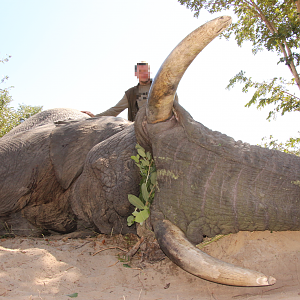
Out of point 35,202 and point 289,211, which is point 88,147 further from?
point 289,211

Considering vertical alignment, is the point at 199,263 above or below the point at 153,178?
below

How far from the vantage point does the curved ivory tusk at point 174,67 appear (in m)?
1.96

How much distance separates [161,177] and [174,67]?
32.5 inches

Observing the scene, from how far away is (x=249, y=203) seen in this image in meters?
2.15

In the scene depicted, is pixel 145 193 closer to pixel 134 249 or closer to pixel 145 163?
pixel 145 163

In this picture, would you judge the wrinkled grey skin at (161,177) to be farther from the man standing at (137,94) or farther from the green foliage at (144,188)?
the man standing at (137,94)

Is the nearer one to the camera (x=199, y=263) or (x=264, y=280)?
(x=264, y=280)

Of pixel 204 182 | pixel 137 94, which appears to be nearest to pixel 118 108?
pixel 137 94

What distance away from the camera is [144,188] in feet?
8.61

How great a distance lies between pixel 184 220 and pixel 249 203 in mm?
469

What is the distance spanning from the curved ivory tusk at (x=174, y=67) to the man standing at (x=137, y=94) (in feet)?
9.02

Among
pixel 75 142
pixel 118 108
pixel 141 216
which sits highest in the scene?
pixel 118 108

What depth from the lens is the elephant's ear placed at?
3.31m

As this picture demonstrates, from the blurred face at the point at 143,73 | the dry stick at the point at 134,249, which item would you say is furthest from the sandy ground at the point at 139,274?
the blurred face at the point at 143,73
